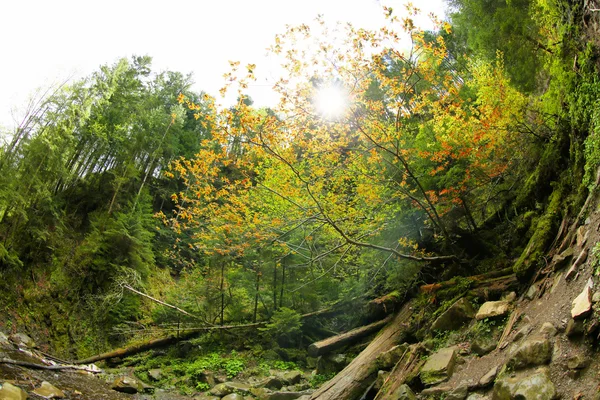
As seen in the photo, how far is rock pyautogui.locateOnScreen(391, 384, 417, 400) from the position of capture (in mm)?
4574

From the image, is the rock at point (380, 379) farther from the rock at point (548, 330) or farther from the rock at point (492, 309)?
the rock at point (548, 330)

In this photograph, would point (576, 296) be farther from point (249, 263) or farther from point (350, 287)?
point (249, 263)

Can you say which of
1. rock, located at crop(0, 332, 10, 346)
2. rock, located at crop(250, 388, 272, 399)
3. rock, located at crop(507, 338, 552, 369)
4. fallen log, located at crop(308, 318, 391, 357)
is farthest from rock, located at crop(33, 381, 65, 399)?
rock, located at crop(507, 338, 552, 369)

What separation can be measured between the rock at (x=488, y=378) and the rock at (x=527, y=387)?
28cm

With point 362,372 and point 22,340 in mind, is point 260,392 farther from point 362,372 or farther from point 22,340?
point 22,340

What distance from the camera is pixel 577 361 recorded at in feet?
9.64

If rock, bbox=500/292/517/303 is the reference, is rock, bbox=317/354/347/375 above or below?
below

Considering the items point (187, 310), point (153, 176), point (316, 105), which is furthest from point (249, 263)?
point (153, 176)

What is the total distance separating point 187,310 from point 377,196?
961cm

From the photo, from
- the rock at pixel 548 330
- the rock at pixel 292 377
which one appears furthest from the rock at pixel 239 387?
the rock at pixel 548 330

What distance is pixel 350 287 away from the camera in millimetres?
11320

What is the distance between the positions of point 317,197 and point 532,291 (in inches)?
232

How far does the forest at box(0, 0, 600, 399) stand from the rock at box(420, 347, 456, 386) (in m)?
1.08

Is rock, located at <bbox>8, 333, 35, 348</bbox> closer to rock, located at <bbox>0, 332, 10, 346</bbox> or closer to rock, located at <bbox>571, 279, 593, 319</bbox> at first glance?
rock, located at <bbox>0, 332, 10, 346</bbox>
